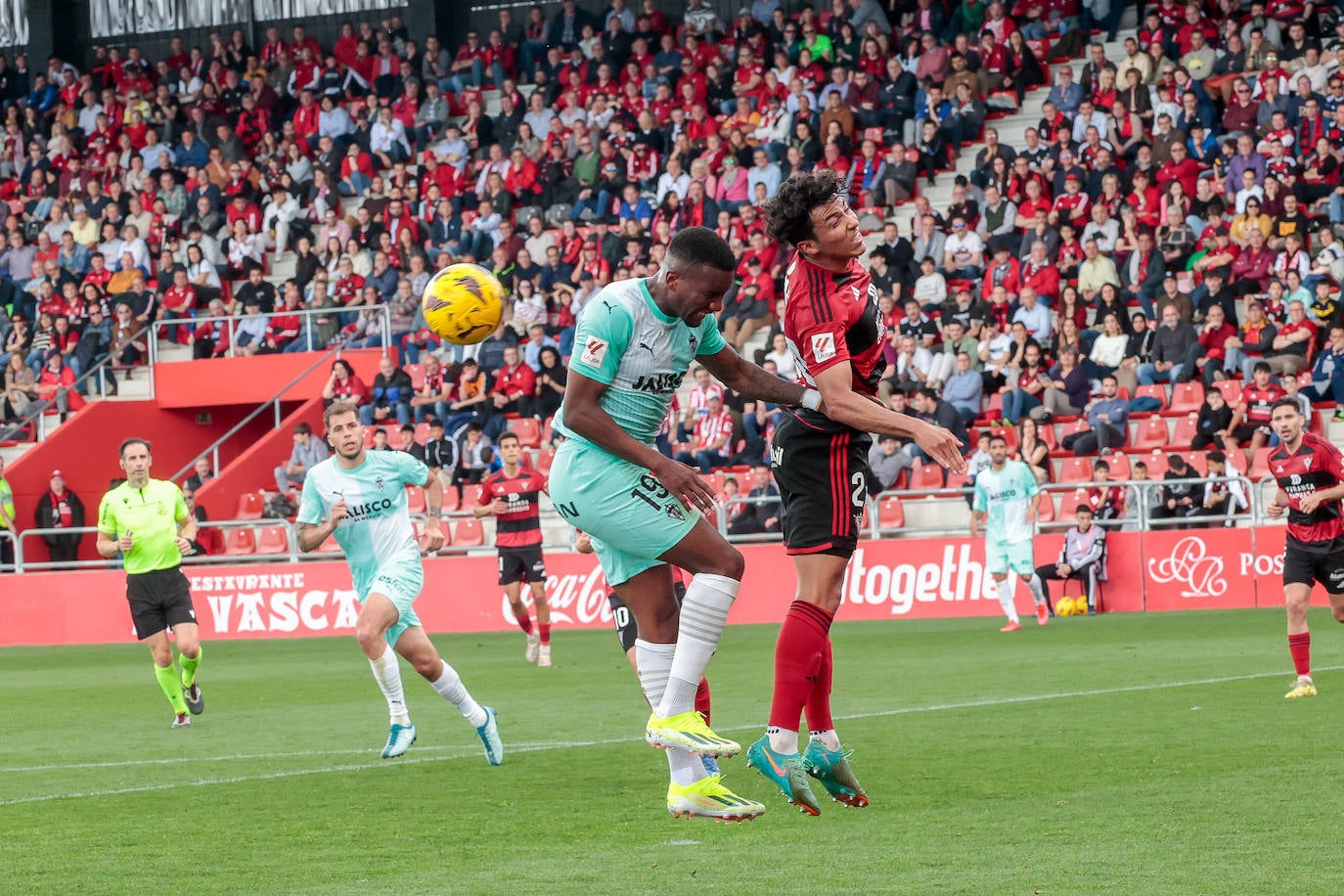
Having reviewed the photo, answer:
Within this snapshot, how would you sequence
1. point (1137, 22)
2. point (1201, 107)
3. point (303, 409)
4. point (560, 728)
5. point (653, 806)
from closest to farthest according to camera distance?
point (653, 806), point (560, 728), point (1201, 107), point (1137, 22), point (303, 409)

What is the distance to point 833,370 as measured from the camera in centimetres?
701

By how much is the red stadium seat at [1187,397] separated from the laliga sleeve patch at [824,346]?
16.4 metres

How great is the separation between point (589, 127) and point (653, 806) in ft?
79.5

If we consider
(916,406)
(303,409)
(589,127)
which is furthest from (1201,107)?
(303,409)

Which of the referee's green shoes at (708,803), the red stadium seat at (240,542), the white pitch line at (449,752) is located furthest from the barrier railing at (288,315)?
the referee's green shoes at (708,803)

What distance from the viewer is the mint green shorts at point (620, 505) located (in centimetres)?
688

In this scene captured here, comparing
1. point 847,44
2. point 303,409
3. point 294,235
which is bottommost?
point 303,409

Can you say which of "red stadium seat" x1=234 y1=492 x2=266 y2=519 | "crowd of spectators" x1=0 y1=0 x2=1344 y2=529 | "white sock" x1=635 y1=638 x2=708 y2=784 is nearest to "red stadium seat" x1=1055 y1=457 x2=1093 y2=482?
"crowd of spectators" x1=0 y1=0 x2=1344 y2=529

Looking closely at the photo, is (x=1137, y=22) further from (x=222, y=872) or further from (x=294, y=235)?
(x=222, y=872)

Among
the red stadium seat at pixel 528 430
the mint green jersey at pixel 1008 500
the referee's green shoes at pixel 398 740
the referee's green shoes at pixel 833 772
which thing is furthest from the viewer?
the red stadium seat at pixel 528 430

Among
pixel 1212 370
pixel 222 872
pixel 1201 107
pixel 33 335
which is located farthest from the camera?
pixel 33 335

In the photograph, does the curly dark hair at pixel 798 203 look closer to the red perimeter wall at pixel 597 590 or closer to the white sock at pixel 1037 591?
the red perimeter wall at pixel 597 590

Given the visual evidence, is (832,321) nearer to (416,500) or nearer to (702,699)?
(702,699)

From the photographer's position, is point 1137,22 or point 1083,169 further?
point 1137,22
